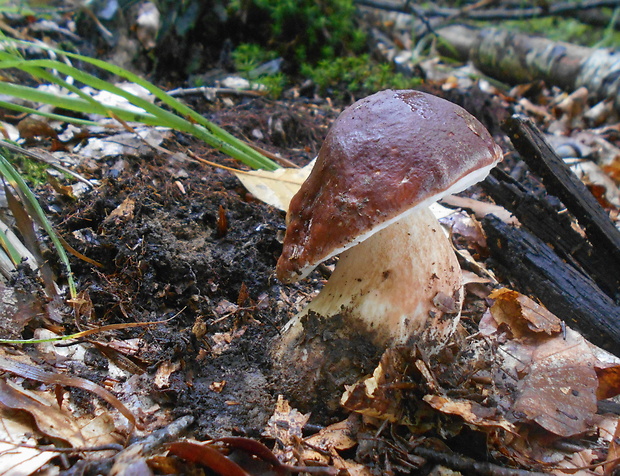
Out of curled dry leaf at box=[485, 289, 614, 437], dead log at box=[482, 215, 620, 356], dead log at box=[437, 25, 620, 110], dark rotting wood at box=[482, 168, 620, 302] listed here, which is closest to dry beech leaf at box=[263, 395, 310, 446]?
curled dry leaf at box=[485, 289, 614, 437]

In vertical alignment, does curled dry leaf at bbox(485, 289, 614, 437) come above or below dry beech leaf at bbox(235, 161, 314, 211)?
below

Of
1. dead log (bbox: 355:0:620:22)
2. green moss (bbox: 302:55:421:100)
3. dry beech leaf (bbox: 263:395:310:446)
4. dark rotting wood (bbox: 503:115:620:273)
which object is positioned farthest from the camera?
dead log (bbox: 355:0:620:22)

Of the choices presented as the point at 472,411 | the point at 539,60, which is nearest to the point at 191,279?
the point at 472,411

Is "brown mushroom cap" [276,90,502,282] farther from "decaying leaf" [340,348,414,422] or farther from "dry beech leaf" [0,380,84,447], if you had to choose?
"dry beech leaf" [0,380,84,447]

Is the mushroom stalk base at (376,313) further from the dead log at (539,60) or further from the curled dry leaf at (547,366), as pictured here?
the dead log at (539,60)

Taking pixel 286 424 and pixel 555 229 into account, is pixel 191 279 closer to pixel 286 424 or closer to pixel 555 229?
pixel 286 424

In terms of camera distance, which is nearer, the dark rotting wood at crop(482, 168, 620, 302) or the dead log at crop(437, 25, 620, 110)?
the dark rotting wood at crop(482, 168, 620, 302)

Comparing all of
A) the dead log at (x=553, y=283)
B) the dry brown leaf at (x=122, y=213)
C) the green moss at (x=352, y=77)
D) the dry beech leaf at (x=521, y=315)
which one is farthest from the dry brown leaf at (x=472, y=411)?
the green moss at (x=352, y=77)

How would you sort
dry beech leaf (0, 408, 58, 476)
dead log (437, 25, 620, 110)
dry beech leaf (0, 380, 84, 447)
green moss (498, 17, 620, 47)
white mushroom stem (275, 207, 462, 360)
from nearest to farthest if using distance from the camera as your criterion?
dry beech leaf (0, 408, 58, 476)
dry beech leaf (0, 380, 84, 447)
white mushroom stem (275, 207, 462, 360)
dead log (437, 25, 620, 110)
green moss (498, 17, 620, 47)

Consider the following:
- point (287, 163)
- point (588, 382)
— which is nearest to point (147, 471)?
point (588, 382)
